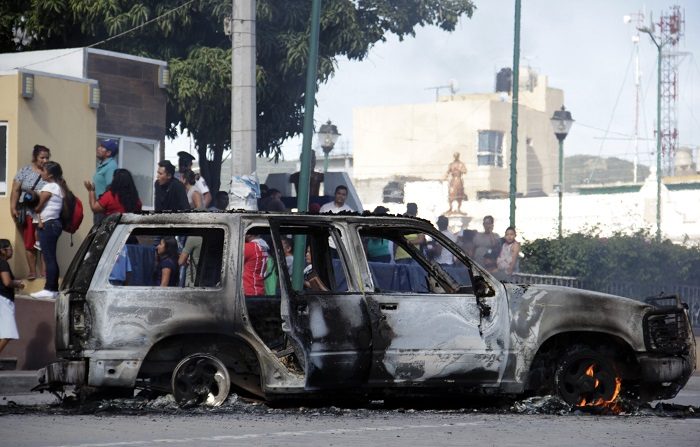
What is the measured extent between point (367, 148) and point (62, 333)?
75.5 m

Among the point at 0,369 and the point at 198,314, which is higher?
the point at 198,314

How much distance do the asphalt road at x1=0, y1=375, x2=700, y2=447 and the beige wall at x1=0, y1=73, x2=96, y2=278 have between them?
10167 mm

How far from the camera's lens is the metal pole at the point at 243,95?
17.4m

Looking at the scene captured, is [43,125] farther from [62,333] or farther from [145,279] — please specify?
[62,333]

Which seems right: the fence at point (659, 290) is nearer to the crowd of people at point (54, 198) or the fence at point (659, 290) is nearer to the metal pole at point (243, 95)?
the crowd of people at point (54, 198)

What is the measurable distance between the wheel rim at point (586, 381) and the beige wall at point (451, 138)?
226 feet

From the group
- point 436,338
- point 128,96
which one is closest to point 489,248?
point 128,96

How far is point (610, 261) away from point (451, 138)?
56482 millimetres

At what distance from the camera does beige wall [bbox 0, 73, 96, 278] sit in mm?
21594

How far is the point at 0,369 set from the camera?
1795 centimetres

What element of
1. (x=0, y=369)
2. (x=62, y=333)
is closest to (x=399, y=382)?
(x=62, y=333)

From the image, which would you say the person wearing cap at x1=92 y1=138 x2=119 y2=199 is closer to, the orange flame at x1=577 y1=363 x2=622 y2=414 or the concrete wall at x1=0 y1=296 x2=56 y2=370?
the concrete wall at x1=0 y1=296 x2=56 y2=370

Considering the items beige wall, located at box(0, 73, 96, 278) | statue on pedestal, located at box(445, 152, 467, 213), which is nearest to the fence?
beige wall, located at box(0, 73, 96, 278)

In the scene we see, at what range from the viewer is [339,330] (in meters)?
11.2
